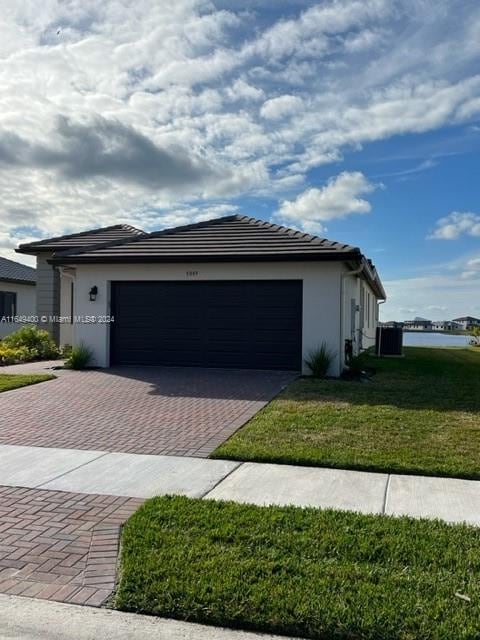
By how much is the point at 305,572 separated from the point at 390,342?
19.0m

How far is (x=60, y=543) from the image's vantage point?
13.4 ft

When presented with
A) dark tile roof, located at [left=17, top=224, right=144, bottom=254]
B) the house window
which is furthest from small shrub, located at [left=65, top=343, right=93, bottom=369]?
the house window

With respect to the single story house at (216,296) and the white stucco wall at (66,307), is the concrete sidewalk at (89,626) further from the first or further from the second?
the white stucco wall at (66,307)

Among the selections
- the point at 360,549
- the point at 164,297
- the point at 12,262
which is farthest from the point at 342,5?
the point at 12,262

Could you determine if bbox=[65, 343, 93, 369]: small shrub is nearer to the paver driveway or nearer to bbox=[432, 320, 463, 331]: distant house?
the paver driveway

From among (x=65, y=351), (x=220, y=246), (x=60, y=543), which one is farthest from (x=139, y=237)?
(x=60, y=543)

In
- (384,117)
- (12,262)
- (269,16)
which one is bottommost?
(12,262)

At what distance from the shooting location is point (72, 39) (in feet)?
34.6

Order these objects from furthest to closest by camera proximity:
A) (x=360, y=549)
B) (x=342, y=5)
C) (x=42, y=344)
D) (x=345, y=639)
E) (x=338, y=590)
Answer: (x=42, y=344) < (x=342, y=5) < (x=360, y=549) < (x=338, y=590) < (x=345, y=639)

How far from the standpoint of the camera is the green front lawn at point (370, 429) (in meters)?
6.20

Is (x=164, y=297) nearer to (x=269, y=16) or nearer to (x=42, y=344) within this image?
(x=42, y=344)

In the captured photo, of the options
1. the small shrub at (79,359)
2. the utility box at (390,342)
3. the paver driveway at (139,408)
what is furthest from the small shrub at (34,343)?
the utility box at (390,342)

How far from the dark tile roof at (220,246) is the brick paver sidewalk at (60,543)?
30.2 ft

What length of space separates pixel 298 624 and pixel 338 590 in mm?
406
